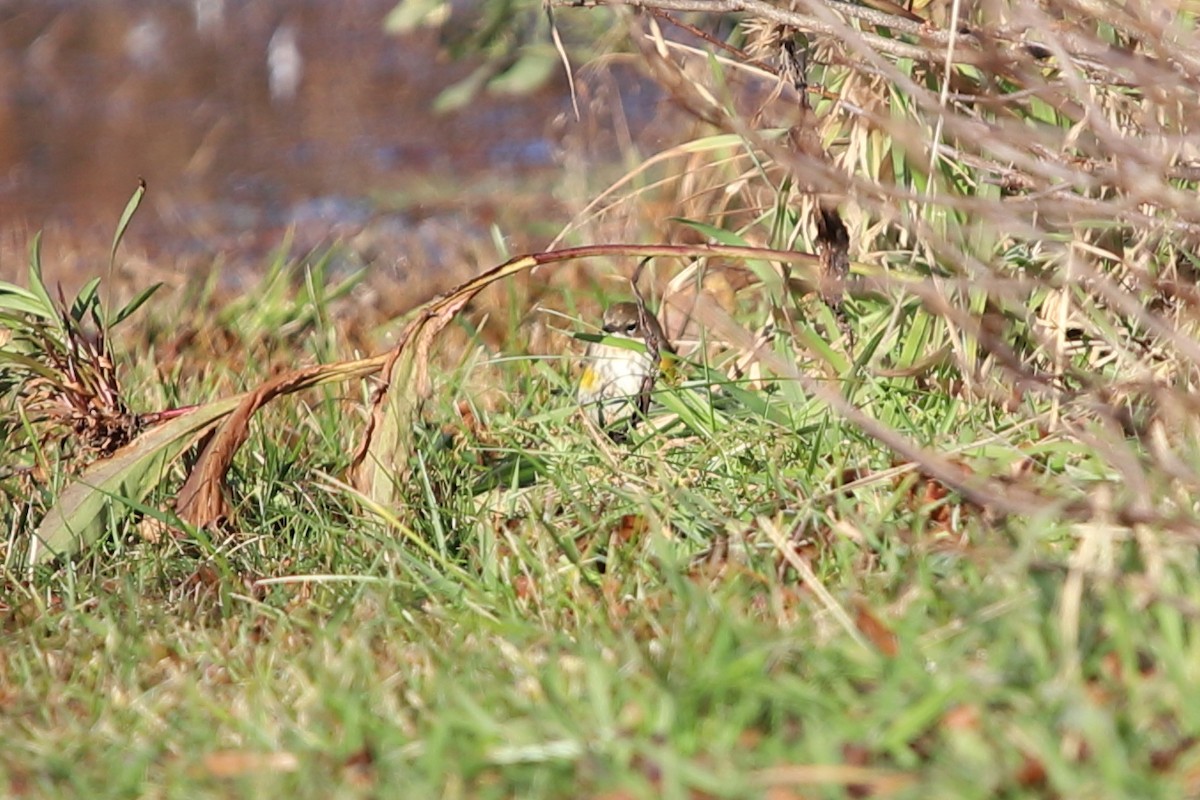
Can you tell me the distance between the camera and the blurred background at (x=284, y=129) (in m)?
5.84

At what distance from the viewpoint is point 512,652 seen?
2047mm

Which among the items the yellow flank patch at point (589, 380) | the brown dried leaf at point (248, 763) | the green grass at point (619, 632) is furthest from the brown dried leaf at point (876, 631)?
the yellow flank patch at point (589, 380)

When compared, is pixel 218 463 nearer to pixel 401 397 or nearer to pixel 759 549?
pixel 401 397

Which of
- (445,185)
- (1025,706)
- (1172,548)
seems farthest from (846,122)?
(445,185)

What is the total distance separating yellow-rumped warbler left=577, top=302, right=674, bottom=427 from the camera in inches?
119

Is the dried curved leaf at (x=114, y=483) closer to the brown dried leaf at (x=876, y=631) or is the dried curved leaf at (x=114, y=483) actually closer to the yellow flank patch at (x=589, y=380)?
the yellow flank patch at (x=589, y=380)

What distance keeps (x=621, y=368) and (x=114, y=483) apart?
104cm

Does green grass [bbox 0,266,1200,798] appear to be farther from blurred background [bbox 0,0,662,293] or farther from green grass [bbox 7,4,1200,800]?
blurred background [bbox 0,0,662,293]

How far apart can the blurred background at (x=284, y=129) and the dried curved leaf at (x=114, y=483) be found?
0.97 metres

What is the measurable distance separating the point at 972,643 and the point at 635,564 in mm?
785

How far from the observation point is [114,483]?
9.27 feet

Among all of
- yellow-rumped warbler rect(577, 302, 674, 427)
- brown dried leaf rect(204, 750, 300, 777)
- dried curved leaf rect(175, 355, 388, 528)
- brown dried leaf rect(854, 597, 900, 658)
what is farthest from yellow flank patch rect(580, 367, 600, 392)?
brown dried leaf rect(204, 750, 300, 777)

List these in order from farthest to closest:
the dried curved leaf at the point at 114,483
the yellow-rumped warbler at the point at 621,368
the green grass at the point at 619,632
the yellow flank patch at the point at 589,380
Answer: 1. the yellow flank patch at the point at 589,380
2. the yellow-rumped warbler at the point at 621,368
3. the dried curved leaf at the point at 114,483
4. the green grass at the point at 619,632

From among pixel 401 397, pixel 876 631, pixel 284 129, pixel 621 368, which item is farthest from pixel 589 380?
pixel 284 129
